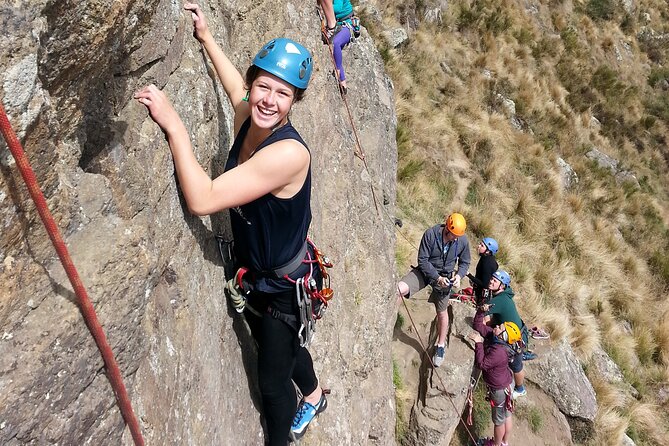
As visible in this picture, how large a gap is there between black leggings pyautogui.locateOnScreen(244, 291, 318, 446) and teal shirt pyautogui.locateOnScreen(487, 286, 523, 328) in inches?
178

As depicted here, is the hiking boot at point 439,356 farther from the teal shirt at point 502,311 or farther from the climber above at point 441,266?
the teal shirt at point 502,311

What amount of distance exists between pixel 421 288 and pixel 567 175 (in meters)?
10.2

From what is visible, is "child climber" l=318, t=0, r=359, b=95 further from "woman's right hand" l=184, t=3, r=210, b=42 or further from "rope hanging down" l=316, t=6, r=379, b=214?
"woman's right hand" l=184, t=3, r=210, b=42

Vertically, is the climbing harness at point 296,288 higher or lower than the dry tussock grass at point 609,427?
higher

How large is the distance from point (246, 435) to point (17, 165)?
2376 millimetres

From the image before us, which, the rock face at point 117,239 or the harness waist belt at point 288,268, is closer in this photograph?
the rock face at point 117,239

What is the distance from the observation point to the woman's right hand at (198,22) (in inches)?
126

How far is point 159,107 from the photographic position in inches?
103

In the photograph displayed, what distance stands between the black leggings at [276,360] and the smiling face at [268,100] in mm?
1125

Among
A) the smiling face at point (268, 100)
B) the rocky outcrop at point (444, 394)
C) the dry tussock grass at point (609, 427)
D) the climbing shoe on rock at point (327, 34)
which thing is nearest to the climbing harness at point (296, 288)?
the smiling face at point (268, 100)

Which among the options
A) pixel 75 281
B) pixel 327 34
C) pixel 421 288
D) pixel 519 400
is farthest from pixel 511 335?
pixel 75 281

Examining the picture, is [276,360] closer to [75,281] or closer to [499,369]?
[75,281]

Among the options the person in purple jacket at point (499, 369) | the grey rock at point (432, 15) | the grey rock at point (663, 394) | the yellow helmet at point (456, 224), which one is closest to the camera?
the person in purple jacket at point (499, 369)

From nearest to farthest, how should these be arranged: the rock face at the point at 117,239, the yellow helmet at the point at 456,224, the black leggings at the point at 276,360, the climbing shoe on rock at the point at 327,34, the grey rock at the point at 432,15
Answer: the rock face at the point at 117,239, the black leggings at the point at 276,360, the climbing shoe on rock at the point at 327,34, the yellow helmet at the point at 456,224, the grey rock at the point at 432,15
